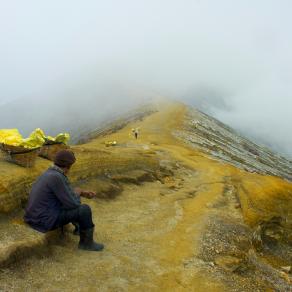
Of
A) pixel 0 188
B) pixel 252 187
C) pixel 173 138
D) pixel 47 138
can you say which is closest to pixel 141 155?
pixel 252 187

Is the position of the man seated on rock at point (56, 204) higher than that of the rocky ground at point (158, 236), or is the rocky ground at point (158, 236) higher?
the man seated on rock at point (56, 204)

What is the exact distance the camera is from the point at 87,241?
49.9ft

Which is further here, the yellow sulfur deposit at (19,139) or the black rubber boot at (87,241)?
the yellow sulfur deposit at (19,139)

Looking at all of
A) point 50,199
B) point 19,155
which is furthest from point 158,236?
point 19,155

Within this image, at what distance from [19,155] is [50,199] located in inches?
250

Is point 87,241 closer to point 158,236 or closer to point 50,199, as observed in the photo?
point 50,199

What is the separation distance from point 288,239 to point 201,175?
1258 centimetres

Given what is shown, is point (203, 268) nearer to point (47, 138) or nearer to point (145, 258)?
point (145, 258)

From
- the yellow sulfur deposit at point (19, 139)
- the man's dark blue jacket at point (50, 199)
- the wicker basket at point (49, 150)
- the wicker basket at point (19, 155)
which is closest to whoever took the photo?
the man's dark blue jacket at point (50, 199)

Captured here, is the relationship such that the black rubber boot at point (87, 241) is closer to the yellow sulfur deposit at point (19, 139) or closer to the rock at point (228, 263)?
the rock at point (228, 263)

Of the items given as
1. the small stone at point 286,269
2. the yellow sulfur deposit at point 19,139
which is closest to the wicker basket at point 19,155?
the yellow sulfur deposit at point 19,139

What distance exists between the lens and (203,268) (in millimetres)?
16078

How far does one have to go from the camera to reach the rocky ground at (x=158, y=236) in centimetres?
1365

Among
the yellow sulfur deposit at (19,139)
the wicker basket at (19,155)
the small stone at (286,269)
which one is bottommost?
the small stone at (286,269)
